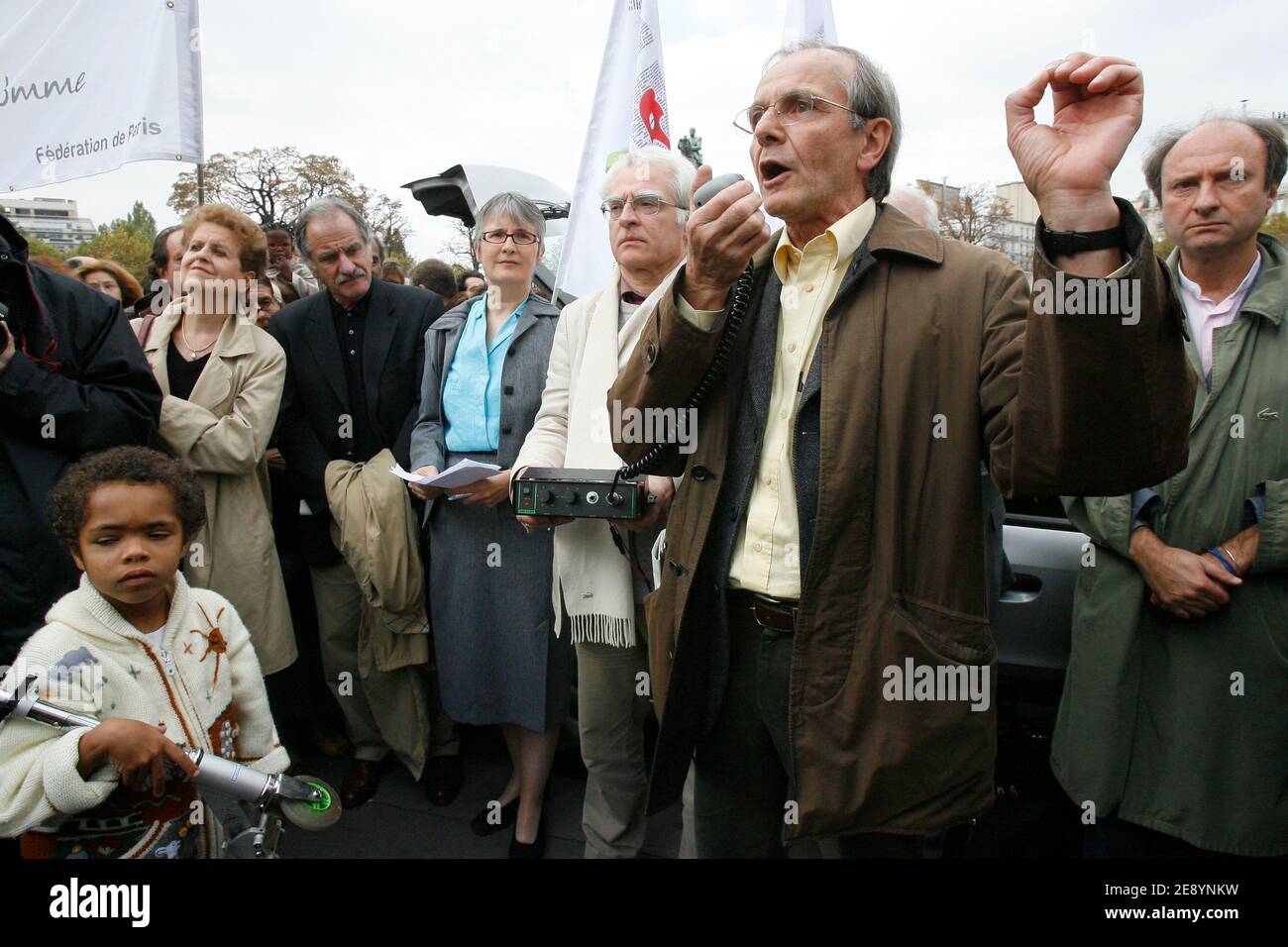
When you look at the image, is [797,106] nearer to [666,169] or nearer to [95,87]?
[666,169]

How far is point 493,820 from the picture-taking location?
3.24 metres

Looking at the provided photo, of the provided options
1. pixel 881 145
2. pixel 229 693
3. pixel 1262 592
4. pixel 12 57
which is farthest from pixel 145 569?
pixel 12 57

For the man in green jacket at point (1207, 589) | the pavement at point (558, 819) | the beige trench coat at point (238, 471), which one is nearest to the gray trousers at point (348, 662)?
the pavement at point (558, 819)

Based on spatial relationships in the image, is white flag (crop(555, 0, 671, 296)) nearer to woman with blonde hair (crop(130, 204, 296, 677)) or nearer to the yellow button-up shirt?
woman with blonde hair (crop(130, 204, 296, 677))

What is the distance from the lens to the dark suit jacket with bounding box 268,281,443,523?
3387 millimetres

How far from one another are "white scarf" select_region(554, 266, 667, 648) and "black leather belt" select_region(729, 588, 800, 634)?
0.86 metres

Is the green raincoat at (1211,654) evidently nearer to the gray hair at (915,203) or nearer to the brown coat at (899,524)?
the brown coat at (899,524)

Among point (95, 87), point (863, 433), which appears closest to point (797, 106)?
point (863, 433)

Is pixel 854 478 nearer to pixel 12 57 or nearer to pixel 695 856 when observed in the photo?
pixel 695 856

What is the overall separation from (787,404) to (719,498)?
9.5 inches

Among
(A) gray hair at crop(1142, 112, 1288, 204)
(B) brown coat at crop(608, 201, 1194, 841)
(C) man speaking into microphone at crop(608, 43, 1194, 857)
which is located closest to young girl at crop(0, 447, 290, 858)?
(C) man speaking into microphone at crop(608, 43, 1194, 857)

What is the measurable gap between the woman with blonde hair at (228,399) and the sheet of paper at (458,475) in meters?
0.70

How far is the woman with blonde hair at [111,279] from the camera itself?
4273 mm
